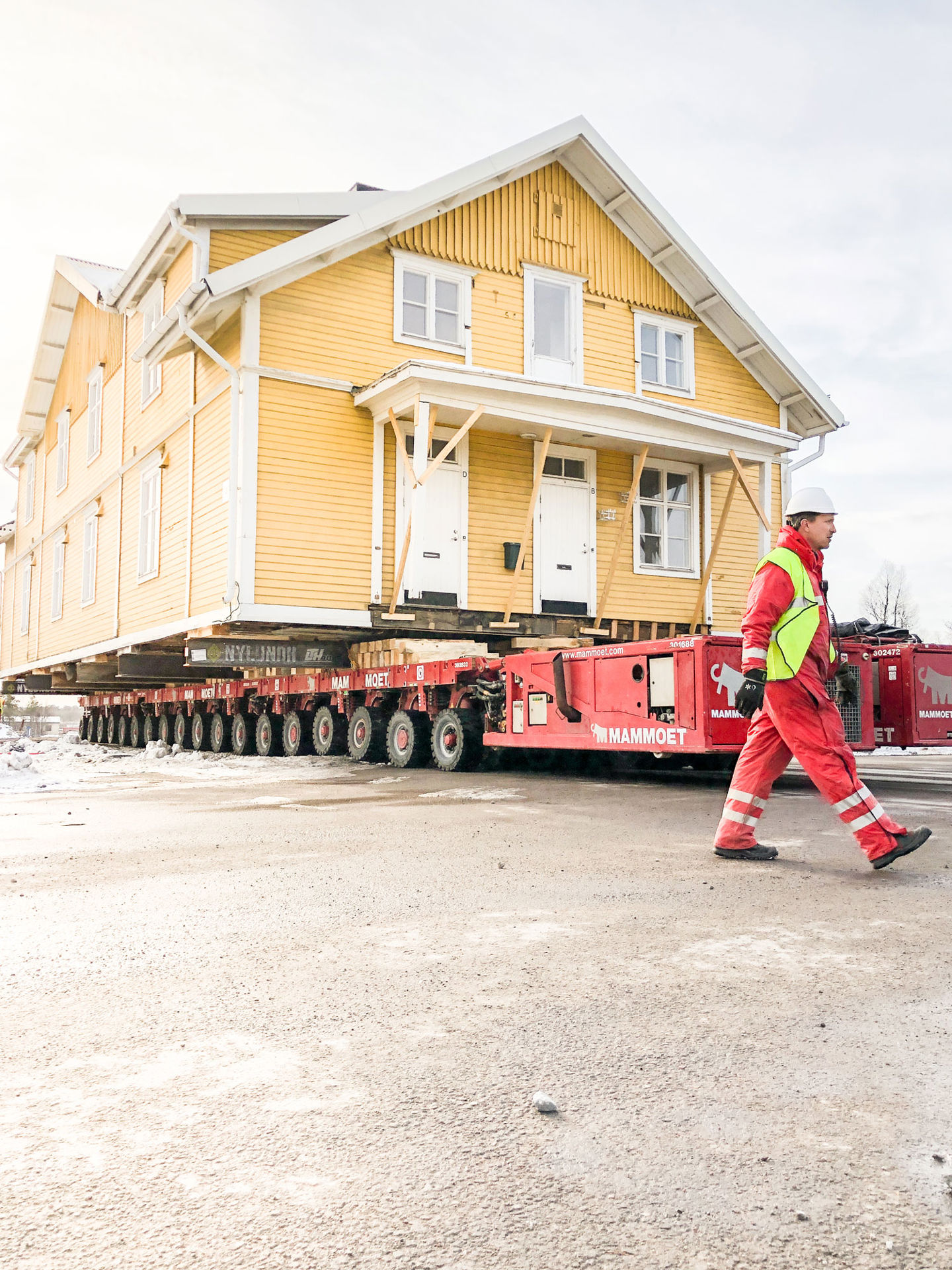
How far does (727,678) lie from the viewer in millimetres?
10156

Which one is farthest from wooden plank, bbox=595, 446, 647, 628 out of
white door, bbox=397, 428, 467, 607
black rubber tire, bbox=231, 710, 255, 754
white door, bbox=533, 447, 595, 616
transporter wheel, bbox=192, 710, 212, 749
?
transporter wheel, bbox=192, 710, 212, 749

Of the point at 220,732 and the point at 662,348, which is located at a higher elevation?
the point at 662,348

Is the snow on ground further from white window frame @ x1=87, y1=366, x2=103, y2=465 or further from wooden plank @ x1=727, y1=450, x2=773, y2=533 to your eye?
wooden plank @ x1=727, y1=450, x2=773, y2=533

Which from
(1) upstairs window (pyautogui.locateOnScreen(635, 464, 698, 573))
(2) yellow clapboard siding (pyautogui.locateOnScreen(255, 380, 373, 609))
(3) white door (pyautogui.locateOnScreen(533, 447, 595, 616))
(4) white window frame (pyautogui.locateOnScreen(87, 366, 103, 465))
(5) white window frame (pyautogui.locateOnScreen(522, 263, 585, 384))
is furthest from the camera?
(4) white window frame (pyautogui.locateOnScreen(87, 366, 103, 465))

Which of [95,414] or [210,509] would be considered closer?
[210,509]

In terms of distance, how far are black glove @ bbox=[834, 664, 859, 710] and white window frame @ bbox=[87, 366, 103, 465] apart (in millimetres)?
16463

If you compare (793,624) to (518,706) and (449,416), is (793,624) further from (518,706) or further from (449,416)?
(449,416)

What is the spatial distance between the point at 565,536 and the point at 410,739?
4535 mm

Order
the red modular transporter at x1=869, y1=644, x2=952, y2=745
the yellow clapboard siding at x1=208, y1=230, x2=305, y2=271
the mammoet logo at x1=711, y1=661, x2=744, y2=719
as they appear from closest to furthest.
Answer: the mammoet logo at x1=711, y1=661, x2=744, y2=719, the red modular transporter at x1=869, y1=644, x2=952, y2=745, the yellow clapboard siding at x1=208, y1=230, x2=305, y2=271

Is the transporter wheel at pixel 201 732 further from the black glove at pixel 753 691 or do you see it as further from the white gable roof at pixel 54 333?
the black glove at pixel 753 691

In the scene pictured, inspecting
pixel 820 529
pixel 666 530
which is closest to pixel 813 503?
pixel 820 529

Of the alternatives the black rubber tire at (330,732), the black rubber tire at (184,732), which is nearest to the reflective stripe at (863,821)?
the black rubber tire at (330,732)

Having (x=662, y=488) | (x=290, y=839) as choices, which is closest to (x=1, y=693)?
(x=662, y=488)

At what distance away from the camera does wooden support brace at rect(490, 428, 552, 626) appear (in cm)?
1545
